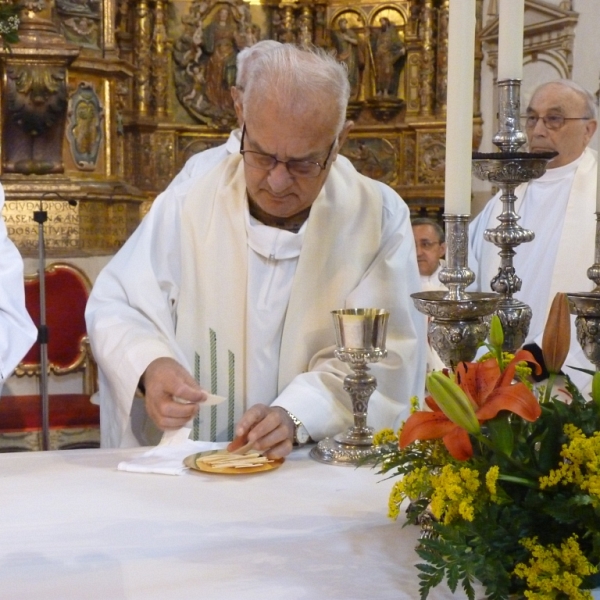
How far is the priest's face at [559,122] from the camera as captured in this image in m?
4.57

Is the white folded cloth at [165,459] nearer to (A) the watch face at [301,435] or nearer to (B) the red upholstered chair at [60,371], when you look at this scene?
(A) the watch face at [301,435]

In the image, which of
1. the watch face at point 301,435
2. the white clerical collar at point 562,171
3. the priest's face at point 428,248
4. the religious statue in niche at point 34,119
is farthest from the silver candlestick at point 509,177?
the religious statue in niche at point 34,119

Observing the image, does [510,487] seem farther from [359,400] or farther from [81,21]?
[81,21]

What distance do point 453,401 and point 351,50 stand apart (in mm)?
7863

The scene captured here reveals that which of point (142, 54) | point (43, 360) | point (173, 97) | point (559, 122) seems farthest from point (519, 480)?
point (173, 97)

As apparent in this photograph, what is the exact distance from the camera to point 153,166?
8203 millimetres

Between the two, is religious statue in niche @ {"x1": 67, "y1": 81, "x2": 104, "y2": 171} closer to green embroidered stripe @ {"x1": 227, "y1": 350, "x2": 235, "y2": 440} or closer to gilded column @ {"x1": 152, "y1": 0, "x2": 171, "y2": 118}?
gilded column @ {"x1": 152, "y1": 0, "x2": 171, "y2": 118}

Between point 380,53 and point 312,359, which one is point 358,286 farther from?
point 380,53

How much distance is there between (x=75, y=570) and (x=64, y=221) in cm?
550

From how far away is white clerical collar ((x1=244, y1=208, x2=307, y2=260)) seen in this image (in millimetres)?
2635

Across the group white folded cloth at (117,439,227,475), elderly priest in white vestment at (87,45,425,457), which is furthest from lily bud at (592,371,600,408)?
elderly priest in white vestment at (87,45,425,457)

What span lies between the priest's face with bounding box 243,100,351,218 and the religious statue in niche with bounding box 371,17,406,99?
636cm

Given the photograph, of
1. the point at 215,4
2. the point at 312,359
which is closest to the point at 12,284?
the point at 312,359

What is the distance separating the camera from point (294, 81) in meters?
2.28
